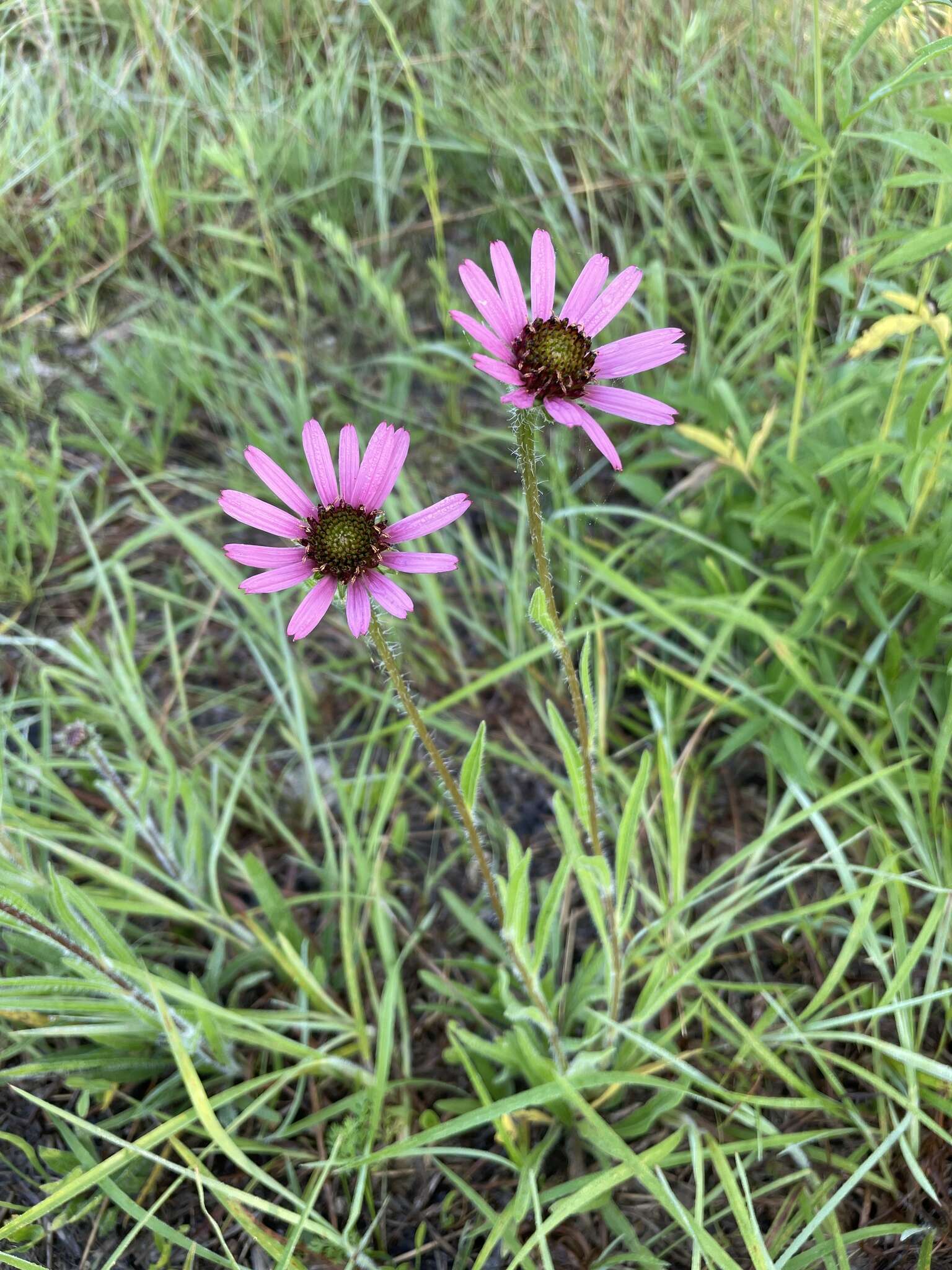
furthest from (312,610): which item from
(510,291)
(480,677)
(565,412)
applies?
(480,677)

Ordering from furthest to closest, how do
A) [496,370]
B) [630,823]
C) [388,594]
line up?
[630,823], [388,594], [496,370]

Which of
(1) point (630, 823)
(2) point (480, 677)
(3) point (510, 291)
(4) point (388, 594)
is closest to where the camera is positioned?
(4) point (388, 594)

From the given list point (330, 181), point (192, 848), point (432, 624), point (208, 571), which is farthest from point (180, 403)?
point (192, 848)

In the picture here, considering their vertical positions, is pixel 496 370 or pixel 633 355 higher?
pixel 633 355

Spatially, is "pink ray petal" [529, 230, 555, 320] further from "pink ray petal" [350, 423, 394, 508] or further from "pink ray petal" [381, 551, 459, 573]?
"pink ray petal" [381, 551, 459, 573]

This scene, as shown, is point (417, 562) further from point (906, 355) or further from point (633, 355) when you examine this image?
point (906, 355)

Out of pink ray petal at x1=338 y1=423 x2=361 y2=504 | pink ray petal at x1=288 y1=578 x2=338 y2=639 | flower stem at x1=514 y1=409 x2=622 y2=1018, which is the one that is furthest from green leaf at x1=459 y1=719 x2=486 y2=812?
pink ray petal at x1=338 y1=423 x2=361 y2=504

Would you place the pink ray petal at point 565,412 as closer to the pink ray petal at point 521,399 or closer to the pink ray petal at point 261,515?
the pink ray petal at point 521,399
